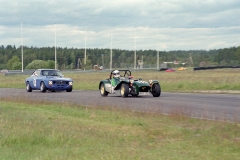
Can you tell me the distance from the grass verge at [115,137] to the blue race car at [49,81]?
1663cm

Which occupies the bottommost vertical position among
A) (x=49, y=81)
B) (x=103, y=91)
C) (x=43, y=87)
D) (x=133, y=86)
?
(x=43, y=87)

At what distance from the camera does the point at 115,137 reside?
13000mm

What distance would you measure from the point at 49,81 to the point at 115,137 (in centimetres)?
2217

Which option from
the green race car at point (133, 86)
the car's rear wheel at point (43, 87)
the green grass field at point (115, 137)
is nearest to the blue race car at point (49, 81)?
the car's rear wheel at point (43, 87)

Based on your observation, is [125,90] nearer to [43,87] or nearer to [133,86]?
[133,86]

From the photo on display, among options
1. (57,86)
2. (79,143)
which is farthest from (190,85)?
(79,143)

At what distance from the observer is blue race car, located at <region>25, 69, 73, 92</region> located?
115ft

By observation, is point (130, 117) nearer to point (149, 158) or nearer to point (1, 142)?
point (1, 142)

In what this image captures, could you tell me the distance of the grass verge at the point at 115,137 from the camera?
35.0 feet

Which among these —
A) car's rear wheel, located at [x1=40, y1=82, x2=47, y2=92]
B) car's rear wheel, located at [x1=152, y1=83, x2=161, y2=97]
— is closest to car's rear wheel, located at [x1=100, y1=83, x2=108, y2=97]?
car's rear wheel, located at [x1=152, y1=83, x2=161, y2=97]

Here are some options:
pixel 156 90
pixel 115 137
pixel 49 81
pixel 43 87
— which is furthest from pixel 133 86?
pixel 115 137

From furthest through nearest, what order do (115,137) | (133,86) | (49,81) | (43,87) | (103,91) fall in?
(43,87)
(49,81)
(103,91)
(133,86)
(115,137)

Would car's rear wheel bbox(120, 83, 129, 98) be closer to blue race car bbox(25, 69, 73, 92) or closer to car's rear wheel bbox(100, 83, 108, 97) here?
car's rear wheel bbox(100, 83, 108, 97)

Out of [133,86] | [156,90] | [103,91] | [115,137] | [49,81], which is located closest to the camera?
[115,137]
